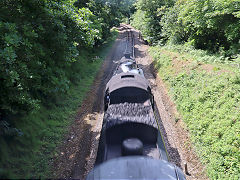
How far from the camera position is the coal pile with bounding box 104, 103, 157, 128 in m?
6.39

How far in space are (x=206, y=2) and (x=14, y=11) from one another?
39.0ft

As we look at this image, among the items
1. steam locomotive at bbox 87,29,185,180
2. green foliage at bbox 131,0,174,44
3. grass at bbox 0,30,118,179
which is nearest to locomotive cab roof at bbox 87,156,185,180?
steam locomotive at bbox 87,29,185,180

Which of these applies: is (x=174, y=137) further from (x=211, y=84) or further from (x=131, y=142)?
(x=131, y=142)

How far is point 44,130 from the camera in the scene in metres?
8.84

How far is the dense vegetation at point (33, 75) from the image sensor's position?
5.80 m

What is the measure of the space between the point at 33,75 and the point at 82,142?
4.19 meters

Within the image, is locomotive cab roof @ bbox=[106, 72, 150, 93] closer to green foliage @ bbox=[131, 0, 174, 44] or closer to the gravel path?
the gravel path

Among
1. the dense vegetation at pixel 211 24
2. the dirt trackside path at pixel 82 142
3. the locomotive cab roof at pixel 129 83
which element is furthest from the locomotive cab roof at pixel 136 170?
the dense vegetation at pixel 211 24

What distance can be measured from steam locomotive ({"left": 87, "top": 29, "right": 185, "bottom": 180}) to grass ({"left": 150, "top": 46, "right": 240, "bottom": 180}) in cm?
242

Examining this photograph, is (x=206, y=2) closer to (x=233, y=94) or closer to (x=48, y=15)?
(x=233, y=94)

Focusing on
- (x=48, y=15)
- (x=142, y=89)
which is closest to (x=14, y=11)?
(x=48, y=15)

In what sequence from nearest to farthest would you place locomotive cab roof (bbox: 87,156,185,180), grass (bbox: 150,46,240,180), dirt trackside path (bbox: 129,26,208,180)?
locomotive cab roof (bbox: 87,156,185,180) < grass (bbox: 150,46,240,180) < dirt trackside path (bbox: 129,26,208,180)

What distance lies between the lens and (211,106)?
9062mm

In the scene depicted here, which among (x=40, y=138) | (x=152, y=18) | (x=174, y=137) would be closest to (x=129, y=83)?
(x=174, y=137)
